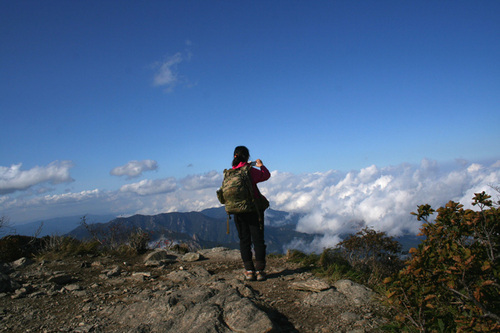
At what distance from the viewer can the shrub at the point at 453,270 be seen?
2852 millimetres

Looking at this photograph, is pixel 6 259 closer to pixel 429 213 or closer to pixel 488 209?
pixel 429 213

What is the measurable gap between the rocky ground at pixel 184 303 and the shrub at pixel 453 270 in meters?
0.68

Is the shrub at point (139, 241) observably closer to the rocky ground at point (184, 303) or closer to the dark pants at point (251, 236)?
the rocky ground at point (184, 303)

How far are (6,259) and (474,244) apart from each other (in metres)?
11.8

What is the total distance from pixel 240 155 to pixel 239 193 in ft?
2.75

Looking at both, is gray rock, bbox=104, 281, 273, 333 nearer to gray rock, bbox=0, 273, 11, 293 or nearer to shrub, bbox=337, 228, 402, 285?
gray rock, bbox=0, 273, 11, 293

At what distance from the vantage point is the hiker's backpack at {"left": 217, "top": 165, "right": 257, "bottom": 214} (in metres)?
5.60

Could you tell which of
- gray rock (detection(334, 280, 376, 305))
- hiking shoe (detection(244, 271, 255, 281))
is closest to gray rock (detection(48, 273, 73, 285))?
hiking shoe (detection(244, 271, 255, 281))

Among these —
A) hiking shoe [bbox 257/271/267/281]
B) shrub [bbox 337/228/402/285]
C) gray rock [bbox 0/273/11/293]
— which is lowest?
shrub [bbox 337/228/402/285]

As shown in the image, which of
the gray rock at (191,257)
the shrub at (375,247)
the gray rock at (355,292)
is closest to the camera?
the gray rock at (355,292)

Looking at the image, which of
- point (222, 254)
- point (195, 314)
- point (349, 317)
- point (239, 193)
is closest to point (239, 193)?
point (239, 193)

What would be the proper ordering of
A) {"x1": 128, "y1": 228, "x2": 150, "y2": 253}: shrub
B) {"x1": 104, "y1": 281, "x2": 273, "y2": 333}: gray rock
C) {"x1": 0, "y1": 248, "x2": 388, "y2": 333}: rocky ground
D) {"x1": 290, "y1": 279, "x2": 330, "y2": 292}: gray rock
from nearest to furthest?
{"x1": 104, "y1": 281, "x2": 273, "y2": 333}: gray rock
{"x1": 0, "y1": 248, "x2": 388, "y2": 333}: rocky ground
{"x1": 290, "y1": 279, "x2": 330, "y2": 292}: gray rock
{"x1": 128, "y1": 228, "x2": 150, "y2": 253}: shrub

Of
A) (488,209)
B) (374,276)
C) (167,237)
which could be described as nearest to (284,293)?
(374,276)

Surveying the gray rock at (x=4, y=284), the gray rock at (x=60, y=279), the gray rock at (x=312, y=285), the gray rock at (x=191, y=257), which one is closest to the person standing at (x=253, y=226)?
the gray rock at (x=312, y=285)
